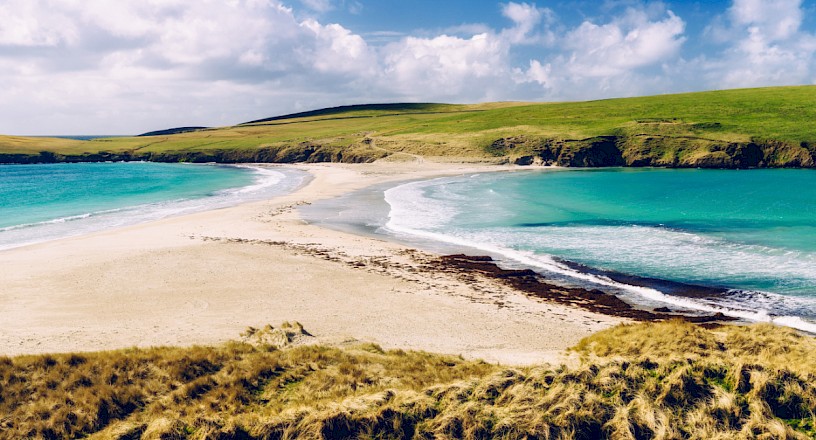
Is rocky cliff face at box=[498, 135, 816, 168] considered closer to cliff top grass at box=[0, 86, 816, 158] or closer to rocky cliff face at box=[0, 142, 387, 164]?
cliff top grass at box=[0, 86, 816, 158]

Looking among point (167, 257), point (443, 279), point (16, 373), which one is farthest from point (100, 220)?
point (16, 373)

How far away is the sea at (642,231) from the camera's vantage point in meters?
23.2

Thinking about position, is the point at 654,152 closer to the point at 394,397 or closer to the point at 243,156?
the point at 243,156

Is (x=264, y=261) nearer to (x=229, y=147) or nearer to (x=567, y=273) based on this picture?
(x=567, y=273)

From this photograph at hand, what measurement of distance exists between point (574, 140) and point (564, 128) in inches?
416

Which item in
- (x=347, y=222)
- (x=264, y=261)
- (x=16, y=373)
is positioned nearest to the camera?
(x=16, y=373)

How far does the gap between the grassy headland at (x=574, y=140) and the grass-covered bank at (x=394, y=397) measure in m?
88.7

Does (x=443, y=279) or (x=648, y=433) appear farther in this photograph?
(x=443, y=279)

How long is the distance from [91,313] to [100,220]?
101ft

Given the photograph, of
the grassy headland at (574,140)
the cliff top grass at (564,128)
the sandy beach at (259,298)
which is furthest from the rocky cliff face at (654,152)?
the sandy beach at (259,298)

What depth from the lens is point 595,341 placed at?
51.6ft

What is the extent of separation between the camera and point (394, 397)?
10.4 m

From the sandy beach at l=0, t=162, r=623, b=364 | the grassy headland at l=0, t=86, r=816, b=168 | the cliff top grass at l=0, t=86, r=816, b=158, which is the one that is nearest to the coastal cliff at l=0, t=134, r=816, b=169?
the grassy headland at l=0, t=86, r=816, b=168

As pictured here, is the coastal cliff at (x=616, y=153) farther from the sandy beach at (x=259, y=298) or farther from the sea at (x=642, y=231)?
the sandy beach at (x=259, y=298)
